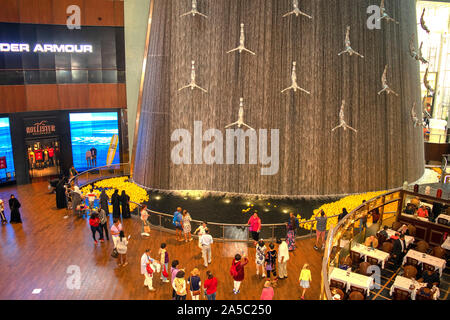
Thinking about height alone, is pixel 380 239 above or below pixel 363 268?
above

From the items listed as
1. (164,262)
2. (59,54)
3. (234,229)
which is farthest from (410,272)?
(59,54)

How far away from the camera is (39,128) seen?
21.7 m

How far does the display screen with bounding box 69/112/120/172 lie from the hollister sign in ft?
3.66

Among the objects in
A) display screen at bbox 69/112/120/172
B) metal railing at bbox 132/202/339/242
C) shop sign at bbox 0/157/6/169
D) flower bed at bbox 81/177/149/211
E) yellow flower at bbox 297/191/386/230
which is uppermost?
display screen at bbox 69/112/120/172

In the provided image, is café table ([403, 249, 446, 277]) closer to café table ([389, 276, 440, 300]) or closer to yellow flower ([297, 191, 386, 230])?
café table ([389, 276, 440, 300])

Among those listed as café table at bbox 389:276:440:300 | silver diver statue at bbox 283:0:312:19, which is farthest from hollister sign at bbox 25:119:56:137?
café table at bbox 389:276:440:300

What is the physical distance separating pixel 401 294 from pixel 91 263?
342 inches

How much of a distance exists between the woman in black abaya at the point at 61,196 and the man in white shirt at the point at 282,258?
999 centimetres

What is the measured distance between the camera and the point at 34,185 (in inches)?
825

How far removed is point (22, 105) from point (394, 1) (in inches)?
735

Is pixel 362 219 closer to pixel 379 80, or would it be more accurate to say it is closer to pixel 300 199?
pixel 300 199

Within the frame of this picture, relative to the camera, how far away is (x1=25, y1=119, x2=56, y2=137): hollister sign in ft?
69.7

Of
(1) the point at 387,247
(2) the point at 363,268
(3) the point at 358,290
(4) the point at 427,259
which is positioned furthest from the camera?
(1) the point at 387,247

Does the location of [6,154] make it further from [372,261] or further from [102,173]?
[372,261]
